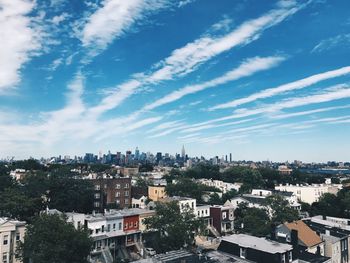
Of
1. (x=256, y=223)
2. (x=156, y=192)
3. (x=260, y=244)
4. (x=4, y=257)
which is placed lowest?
(x=4, y=257)

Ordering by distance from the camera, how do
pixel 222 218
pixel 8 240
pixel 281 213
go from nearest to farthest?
pixel 8 240 < pixel 281 213 < pixel 222 218

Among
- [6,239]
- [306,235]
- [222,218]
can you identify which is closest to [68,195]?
[6,239]

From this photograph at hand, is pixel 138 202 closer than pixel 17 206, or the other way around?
pixel 17 206

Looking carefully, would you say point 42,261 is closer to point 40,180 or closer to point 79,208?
point 79,208

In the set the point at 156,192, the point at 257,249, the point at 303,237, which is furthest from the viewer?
the point at 156,192

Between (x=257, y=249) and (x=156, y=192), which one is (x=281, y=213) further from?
(x=156, y=192)

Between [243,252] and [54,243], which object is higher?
[54,243]

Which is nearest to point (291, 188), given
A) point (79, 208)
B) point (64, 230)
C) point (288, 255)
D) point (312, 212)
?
point (312, 212)
